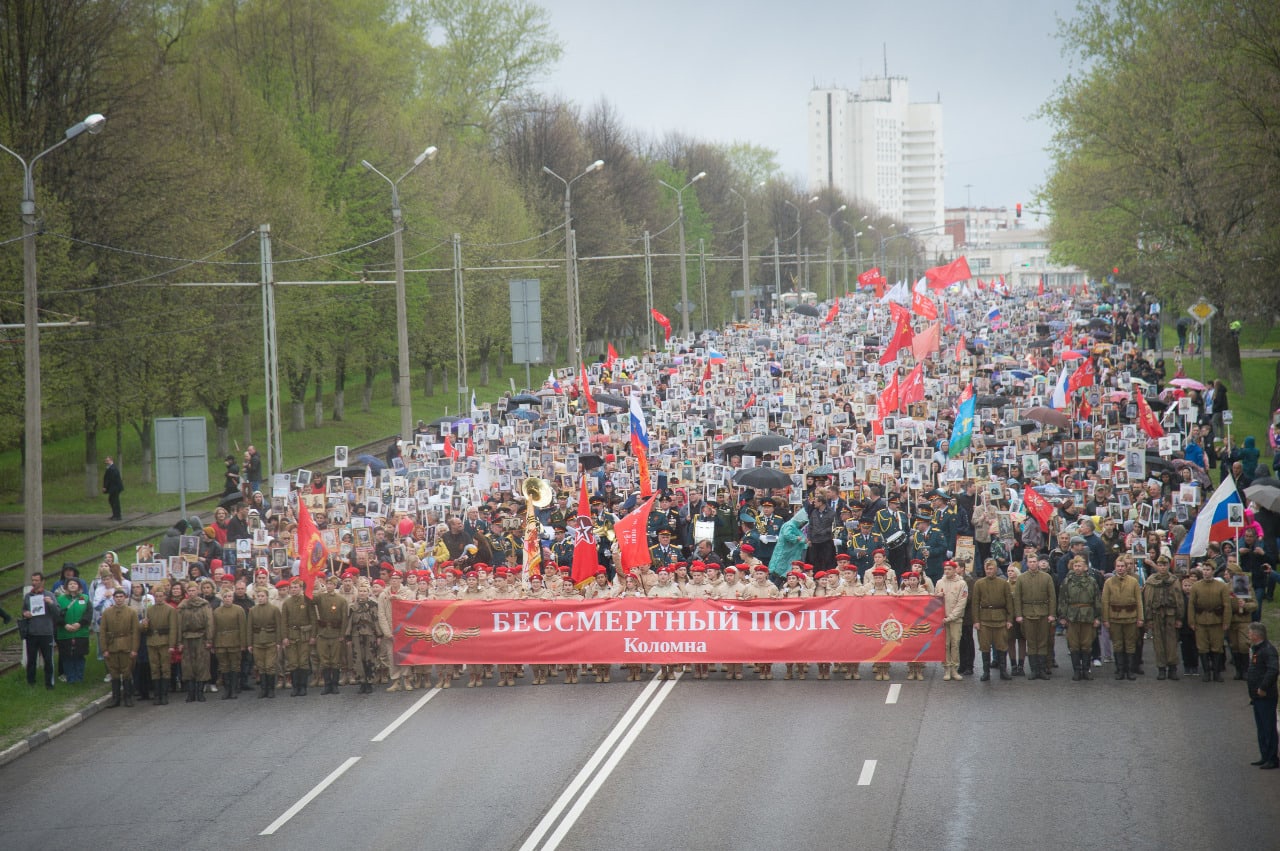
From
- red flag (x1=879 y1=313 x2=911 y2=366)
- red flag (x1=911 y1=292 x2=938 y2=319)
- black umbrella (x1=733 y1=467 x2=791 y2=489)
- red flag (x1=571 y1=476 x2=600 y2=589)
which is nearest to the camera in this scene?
red flag (x1=571 y1=476 x2=600 y2=589)

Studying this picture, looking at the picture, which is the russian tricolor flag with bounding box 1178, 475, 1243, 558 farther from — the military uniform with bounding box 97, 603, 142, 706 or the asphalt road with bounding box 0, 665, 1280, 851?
the military uniform with bounding box 97, 603, 142, 706

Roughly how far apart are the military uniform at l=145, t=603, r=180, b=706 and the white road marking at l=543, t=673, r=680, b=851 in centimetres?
650

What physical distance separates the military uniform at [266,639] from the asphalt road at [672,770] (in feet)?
1.07

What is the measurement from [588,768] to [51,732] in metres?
7.28

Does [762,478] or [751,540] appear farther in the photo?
[762,478]

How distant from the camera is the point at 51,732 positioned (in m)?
19.3

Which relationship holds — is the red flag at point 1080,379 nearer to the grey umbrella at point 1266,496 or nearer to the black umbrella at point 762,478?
the black umbrella at point 762,478

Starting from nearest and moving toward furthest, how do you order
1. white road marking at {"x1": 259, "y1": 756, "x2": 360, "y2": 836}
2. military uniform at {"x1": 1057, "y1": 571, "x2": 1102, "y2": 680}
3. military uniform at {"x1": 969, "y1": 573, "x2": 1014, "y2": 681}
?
white road marking at {"x1": 259, "y1": 756, "x2": 360, "y2": 836}, military uniform at {"x1": 1057, "y1": 571, "x2": 1102, "y2": 680}, military uniform at {"x1": 969, "y1": 573, "x2": 1014, "y2": 681}

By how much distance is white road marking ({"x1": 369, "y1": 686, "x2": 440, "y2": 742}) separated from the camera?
18250 mm

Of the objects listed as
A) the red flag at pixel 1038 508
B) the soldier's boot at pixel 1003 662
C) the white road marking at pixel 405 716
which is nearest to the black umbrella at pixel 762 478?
the red flag at pixel 1038 508

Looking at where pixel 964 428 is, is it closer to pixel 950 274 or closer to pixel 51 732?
pixel 51 732

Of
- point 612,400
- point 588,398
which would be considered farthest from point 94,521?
point 612,400

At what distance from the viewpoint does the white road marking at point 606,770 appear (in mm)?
14500

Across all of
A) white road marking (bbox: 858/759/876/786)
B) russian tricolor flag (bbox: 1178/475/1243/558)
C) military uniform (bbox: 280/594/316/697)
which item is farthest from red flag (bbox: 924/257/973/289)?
white road marking (bbox: 858/759/876/786)
